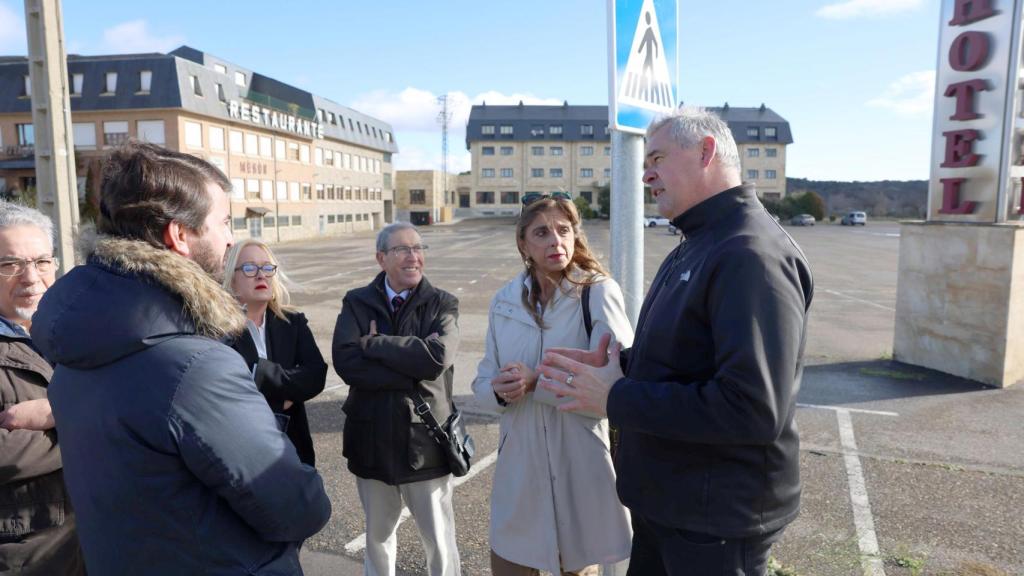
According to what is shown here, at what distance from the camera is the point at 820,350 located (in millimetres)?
9422

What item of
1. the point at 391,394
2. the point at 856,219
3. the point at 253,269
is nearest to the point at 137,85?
the point at 253,269

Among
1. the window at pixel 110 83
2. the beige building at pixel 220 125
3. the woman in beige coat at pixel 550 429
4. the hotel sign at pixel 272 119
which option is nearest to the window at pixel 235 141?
the beige building at pixel 220 125

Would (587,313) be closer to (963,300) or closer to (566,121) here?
(963,300)

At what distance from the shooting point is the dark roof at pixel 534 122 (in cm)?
8025

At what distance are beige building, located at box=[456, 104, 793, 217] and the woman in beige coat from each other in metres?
77.0

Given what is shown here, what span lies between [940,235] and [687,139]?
7221 millimetres

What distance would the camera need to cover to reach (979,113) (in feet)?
24.3

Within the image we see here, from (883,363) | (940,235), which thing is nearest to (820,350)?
(883,363)

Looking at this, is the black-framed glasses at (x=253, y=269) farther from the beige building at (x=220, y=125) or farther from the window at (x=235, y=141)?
the window at (x=235, y=141)

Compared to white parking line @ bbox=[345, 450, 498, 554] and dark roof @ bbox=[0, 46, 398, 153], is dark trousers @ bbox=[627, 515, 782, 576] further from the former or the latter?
dark roof @ bbox=[0, 46, 398, 153]

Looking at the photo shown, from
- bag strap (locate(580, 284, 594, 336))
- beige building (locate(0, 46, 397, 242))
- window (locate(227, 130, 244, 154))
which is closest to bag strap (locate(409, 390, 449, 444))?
bag strap (locate(580, 284, 594, 336))

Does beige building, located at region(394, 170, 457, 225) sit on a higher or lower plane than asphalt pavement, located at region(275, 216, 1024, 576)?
higher

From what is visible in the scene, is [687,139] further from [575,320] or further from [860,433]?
[860,433]

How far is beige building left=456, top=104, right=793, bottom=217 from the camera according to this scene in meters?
79.5
